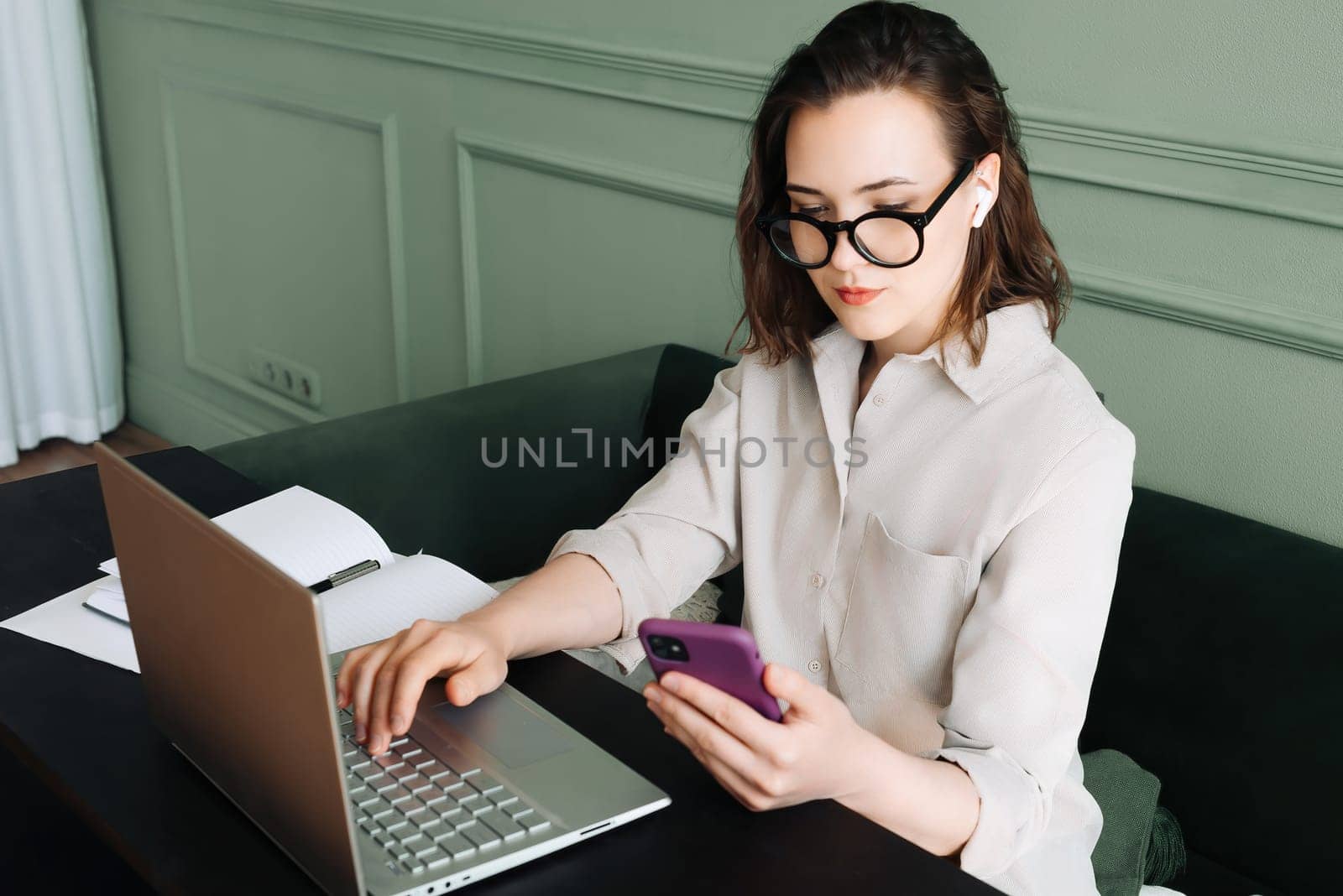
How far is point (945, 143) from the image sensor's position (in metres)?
1.13

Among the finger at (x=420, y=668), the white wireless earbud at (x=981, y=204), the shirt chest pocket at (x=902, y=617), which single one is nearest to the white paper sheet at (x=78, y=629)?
the finger at (x=420, y=668)

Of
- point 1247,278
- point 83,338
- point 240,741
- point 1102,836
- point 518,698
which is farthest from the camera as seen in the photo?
point 83,338

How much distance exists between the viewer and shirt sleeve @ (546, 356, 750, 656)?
1.24m

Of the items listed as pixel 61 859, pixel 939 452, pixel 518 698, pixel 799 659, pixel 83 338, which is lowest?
pixel 83 338

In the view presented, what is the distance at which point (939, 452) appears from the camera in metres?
1.16

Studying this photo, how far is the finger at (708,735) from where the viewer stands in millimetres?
797

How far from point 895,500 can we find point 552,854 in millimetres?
514

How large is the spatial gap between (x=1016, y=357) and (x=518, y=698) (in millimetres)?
546

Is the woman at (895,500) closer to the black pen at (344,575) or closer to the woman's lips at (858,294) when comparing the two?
the woman's lips at (858,294)

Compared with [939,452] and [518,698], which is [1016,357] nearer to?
[939,452]

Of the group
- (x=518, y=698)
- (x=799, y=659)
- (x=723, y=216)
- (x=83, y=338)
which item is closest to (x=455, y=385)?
(x=723, y=216)

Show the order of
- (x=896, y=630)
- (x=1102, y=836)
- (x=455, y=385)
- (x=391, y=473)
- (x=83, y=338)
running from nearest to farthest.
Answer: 1. (x=896, y=630)
2. (x=1102, y=836)
3. (x=391, y=473)
4. (x=455, y=385)
5. (x=83, y=338)

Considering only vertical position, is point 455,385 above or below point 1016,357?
below

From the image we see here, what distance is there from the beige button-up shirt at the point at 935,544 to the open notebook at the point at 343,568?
14 cm
